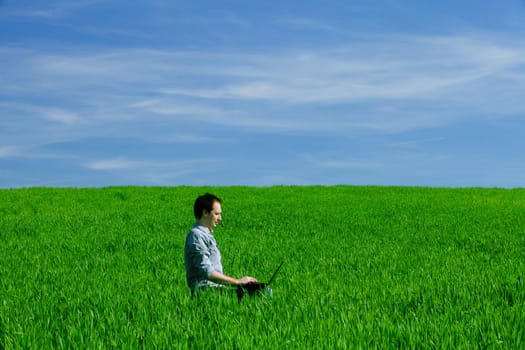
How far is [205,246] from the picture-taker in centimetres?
777

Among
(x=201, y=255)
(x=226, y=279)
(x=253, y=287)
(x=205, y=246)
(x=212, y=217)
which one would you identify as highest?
(x=212, y=217)

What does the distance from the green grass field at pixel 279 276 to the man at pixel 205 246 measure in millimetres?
485

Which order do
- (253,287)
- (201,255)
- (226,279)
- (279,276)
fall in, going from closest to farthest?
(226,279) < (201,255) < (253,287) < (279,276)

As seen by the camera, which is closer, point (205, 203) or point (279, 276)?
point (205, 203)

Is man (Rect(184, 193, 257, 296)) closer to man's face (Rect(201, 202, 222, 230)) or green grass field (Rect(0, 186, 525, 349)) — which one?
man's face (Rect(201, 202, 222, 230))

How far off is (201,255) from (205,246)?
126mm

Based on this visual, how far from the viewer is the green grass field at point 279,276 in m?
6.81

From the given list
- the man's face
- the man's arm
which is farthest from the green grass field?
the man's face

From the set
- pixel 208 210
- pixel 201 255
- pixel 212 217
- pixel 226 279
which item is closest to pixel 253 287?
pixel 226 279

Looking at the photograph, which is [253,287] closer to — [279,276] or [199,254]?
[199,254]

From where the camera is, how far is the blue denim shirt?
25.3 ft

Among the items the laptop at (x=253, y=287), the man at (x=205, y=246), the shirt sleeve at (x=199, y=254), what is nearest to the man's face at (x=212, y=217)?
the man at (x=205, y=246)

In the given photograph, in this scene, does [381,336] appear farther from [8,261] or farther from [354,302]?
[8,261]

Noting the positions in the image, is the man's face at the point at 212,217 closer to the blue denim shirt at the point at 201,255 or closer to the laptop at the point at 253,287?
the blue denim shirt at the point at 201,255
